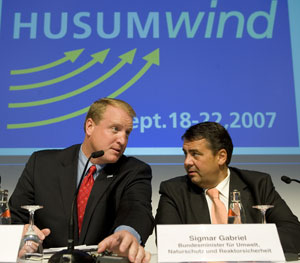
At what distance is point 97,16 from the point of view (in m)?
3.19

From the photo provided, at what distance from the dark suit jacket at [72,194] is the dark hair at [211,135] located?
0.36 meters

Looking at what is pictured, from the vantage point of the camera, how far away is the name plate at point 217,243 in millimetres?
1296

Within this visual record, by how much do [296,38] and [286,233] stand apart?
1864mm

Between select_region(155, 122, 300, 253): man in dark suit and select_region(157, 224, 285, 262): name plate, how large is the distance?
0.89m

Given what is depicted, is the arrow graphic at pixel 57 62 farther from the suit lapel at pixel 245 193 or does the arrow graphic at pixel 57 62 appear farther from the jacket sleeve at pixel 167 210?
the suit lapel at pixel 245 193

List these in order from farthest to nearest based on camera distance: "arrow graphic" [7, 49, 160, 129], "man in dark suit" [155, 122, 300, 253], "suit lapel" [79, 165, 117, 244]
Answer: "arrow graphic" [7, 49, 160, 129]
"man in dark suit" [155, 122, 300, 253]
"suit lapel" [79, 165, 117, 244]

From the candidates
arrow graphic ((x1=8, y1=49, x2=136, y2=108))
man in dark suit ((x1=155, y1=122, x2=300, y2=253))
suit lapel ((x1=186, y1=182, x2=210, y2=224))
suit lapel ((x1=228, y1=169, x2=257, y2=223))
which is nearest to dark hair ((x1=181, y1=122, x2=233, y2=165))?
man in dark suit ((x1=155, y1=122, x2=300, y2=253))

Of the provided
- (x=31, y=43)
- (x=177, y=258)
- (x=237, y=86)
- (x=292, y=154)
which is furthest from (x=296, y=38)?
(x=177, y=258)

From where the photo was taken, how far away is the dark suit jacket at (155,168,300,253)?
2.27 metres

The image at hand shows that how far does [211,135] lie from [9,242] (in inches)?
60.1

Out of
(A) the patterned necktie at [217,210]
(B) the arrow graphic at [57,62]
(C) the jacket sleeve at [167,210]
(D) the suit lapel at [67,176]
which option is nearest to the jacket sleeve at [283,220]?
(A) the patterned necktie at [217,210]

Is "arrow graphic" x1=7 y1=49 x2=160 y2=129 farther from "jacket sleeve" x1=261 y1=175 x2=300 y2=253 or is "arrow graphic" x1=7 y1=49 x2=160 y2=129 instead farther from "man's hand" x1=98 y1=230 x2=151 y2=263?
"man's hand" x1=98 y1=230 x2=151 y2=263

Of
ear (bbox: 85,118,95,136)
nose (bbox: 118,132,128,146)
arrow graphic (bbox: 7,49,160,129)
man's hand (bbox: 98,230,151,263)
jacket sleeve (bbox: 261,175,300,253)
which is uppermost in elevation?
arrow graphic (bbox: 7,49,160,129)

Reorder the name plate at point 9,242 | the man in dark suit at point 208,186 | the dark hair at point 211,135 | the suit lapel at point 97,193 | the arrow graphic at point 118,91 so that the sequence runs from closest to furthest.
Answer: the name plate at point 9,242 < the suit lapel at point 97,193 < the man in dark suit at point 208,186 < the dark hair at point 211,135 < the arrow graphic at point 118,91
